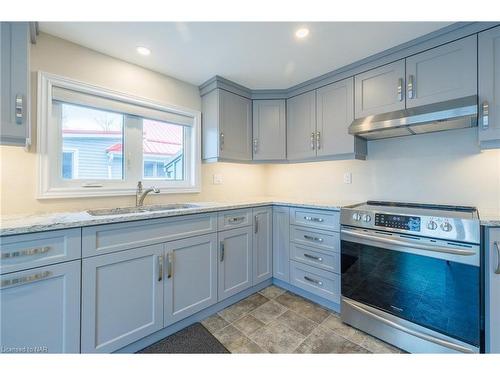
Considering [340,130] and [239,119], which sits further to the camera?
[239,119]

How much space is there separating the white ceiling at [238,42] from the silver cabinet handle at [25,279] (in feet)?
5.35

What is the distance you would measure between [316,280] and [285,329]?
55 centimetres

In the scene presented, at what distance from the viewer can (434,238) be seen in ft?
4.52

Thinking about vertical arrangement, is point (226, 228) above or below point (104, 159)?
below

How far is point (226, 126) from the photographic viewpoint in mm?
2412

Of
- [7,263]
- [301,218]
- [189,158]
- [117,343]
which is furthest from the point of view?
[189,158]

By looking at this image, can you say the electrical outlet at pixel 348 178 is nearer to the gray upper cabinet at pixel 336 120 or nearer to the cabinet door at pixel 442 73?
the gray upper cabinet at pixel 336 120

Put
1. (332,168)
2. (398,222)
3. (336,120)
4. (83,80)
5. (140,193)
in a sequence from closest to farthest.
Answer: (398,222), (83,80), (140,193), (336,120), (332,168)

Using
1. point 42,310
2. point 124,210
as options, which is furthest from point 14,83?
point 42,310

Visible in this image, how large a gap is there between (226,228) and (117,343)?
1.07 metres

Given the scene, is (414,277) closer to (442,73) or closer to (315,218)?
(315,218)

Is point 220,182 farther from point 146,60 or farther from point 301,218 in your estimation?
point 146,60

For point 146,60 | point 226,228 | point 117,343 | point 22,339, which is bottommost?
point 117,343
